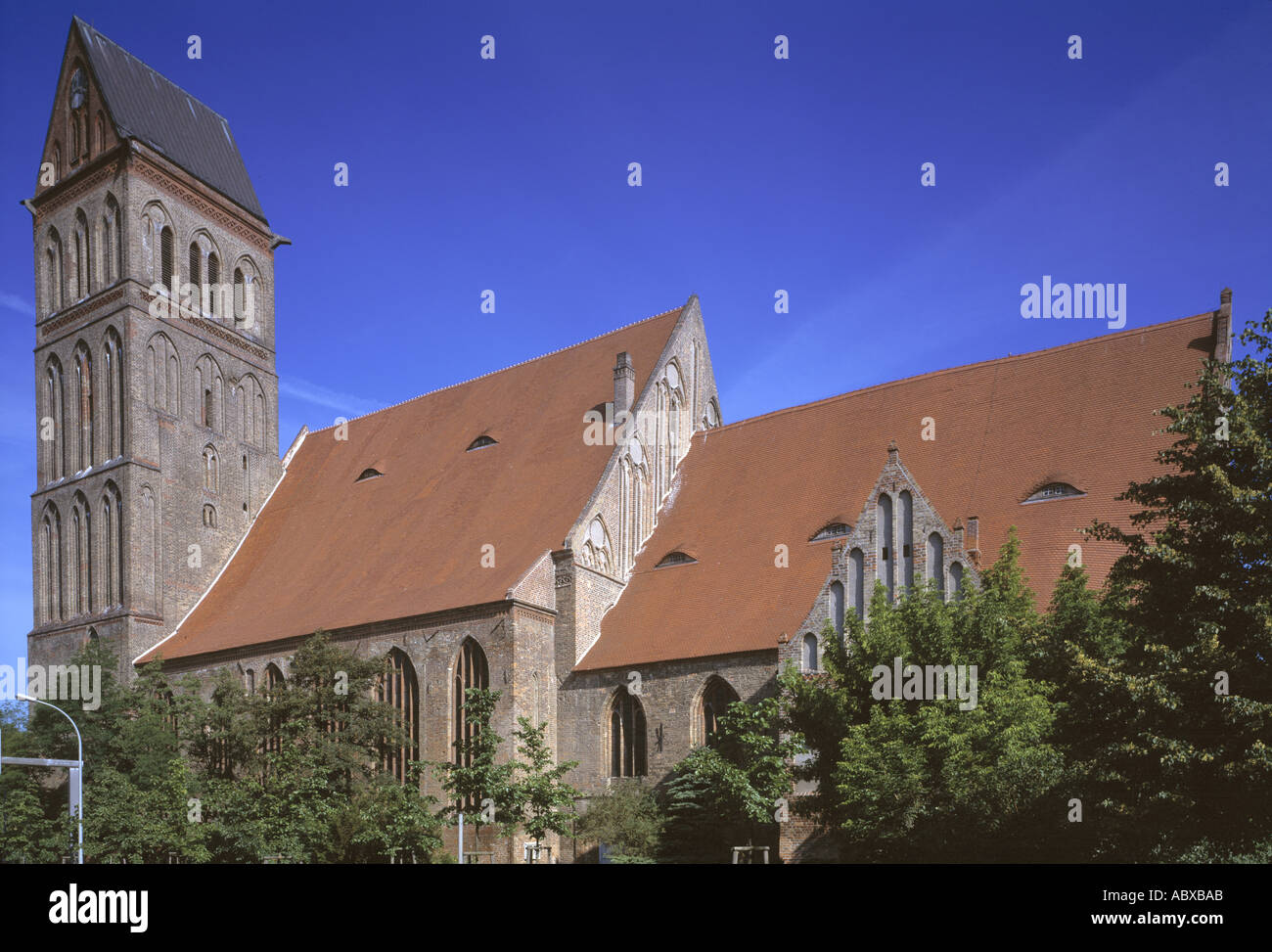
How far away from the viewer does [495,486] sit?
114 ft

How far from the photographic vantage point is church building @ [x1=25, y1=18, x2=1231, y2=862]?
1074 inches

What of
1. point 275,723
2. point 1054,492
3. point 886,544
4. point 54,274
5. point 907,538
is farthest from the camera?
point 54,274

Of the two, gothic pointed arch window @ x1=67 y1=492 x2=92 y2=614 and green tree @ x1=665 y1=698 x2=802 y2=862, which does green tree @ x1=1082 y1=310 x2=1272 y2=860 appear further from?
gothic pointed arch window @ x1=67 y1=492 x2=92 y2=614

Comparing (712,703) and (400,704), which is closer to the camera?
(712,703)

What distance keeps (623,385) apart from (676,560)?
528 centimetres

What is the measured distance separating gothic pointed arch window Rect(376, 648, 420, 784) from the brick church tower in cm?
1035

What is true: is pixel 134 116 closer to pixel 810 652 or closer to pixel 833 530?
pixel 833 530

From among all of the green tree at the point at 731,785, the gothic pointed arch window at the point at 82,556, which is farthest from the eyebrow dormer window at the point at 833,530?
the gothic pointed arch window at the point at 82,556

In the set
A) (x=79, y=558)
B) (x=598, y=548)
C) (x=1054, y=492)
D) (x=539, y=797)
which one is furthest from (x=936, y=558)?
(x=79, y=558)

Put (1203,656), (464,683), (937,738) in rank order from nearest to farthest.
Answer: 1. (1203,656)
2. (937,738)
3. (464,683)

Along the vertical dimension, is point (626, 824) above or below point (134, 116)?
below

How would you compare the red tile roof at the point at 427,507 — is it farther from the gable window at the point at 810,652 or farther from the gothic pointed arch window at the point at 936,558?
the gothic pointed arch window at the point at 936,558

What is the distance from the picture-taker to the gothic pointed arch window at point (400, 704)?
3058cm
